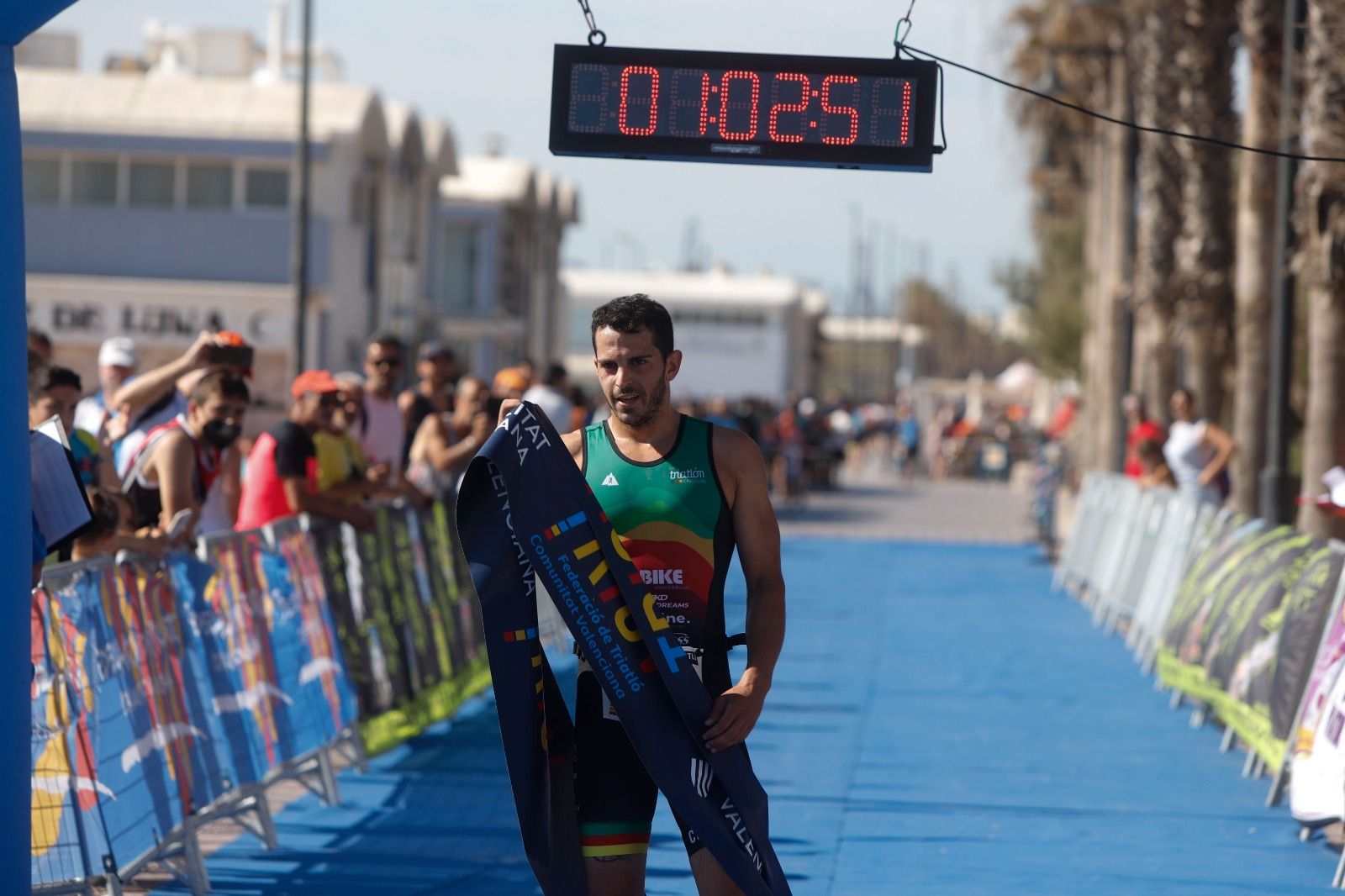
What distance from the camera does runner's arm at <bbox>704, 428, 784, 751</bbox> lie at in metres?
5.00

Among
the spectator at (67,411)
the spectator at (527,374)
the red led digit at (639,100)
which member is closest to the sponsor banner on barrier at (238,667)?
the spectator at (67,411)

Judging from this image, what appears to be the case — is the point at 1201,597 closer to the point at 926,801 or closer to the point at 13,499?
the point at 926,801

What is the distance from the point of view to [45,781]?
6250 millimetres

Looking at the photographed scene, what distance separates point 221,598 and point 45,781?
1782 millimetres

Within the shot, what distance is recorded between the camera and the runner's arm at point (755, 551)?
500cm

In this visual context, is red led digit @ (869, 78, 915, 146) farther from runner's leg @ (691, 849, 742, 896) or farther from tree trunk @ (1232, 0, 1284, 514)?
tree trunk @ (1232, 0, 1284, 514)

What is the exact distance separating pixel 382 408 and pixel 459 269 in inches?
1707

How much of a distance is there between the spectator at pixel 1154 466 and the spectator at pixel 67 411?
35.9ft

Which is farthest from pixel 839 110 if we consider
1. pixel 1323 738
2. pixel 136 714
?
pixel 1323 738

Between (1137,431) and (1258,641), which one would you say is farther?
(1137,431)

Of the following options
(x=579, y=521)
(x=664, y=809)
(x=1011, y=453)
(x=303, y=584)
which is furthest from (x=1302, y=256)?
(x=1011, y=453)

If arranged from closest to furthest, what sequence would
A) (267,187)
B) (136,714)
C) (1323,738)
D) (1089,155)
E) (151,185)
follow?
1. (136,714)
2. (1323,738)
3. (267,187)
4. (151,185)
5. (1089,155)

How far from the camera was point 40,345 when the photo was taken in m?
9.45

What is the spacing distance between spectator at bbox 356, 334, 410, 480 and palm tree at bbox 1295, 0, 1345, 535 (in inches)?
234
